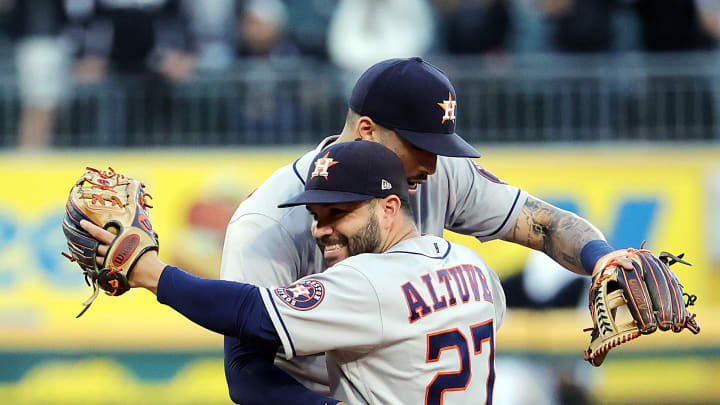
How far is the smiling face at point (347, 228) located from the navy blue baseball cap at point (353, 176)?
5 cm

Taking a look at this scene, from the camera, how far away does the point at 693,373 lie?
8.45 meters

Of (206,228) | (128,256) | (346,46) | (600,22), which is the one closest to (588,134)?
(600,22)

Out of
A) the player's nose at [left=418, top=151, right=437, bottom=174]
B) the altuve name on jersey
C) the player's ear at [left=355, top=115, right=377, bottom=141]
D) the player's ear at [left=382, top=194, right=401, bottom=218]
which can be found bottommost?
the altuve name on jersey

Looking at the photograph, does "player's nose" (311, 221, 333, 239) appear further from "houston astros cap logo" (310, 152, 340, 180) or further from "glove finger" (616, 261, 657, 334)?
"glove finger" (616, 261, 657, 334)

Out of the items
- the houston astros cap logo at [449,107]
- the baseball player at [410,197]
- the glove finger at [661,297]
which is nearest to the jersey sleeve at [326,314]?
the baseball player at [410,197]

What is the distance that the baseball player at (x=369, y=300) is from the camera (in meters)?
3.37

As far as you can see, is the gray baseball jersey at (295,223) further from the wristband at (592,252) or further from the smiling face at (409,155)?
the wristband at (592,252)

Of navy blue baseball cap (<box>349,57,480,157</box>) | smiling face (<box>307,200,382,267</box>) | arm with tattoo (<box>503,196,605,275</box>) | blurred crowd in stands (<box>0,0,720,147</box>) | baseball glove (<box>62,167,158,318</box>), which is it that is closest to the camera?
baseball glove (<box>62,167,158,318</box>)

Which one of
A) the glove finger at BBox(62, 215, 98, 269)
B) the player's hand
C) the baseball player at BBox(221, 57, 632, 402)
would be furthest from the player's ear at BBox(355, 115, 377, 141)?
the glove finger at BBox(62, 215, 98, 269)

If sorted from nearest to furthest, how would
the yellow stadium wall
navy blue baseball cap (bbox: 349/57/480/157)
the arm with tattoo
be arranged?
navy blue baseball cap (bbox: 349/57/480/157), the arm with tattoo, the yellow stadium wall

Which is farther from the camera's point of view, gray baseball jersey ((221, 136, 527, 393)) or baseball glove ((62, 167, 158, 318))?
gray baseball jersey ((221, 136, 527, 393))

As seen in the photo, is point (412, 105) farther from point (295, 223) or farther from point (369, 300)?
point (369, 300)

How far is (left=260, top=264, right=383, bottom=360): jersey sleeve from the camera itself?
11.1 ft

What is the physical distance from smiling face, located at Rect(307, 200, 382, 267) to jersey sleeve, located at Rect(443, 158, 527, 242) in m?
0.75
